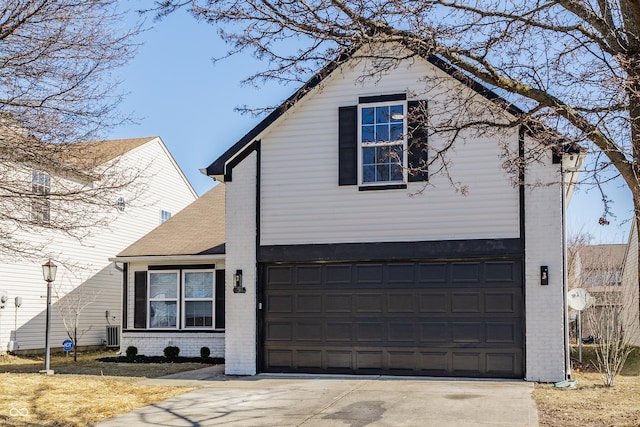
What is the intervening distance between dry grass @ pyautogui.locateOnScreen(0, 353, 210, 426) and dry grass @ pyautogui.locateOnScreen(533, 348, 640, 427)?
19.2 ft

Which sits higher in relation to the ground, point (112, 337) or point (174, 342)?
point (174, 342)

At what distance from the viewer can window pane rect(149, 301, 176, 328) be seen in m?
18.8

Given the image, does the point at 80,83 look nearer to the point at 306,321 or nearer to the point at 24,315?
the point at 306,321

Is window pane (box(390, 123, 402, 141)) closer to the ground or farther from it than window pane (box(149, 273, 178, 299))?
farther from it

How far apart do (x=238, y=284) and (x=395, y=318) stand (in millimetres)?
3207

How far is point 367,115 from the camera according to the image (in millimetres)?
14281

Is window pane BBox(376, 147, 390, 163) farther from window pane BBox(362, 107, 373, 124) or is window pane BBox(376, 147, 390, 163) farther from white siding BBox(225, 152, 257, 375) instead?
white siding BBox(225, 152, 257, 375)

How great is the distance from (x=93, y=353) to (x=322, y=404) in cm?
1418

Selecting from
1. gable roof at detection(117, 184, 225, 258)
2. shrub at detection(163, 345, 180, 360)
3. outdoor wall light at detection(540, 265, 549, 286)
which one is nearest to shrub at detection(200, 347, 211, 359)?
shrub at detection(163, 345, 180, 360)

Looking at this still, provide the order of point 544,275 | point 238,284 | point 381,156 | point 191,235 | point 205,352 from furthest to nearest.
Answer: point 191,235 < point 205,352 < point 238,284 < point 381,156 < point 544,275

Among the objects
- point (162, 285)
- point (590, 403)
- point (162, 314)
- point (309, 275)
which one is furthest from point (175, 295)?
point (590, 403)

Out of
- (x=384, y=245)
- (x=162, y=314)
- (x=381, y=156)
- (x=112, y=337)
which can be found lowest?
(x=112, y=337)

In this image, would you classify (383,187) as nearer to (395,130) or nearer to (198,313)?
(395,130)

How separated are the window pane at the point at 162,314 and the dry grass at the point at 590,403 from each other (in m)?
9.93
